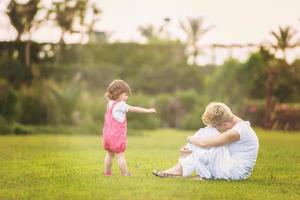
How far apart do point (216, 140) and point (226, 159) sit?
290 millimetres

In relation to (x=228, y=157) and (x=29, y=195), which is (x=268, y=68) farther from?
(x=29, y=195)

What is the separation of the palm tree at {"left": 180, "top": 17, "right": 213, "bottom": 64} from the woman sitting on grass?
27.9 metres

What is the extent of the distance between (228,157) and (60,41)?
83.7 feet

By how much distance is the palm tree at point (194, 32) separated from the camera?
37.9 meters

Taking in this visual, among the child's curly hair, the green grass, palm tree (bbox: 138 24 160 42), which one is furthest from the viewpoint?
palm tree (bbox: 138 24 160 42)

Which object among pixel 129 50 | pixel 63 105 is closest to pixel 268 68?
pixel 63 105

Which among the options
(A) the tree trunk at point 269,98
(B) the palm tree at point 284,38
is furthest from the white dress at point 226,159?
(B) the palm tree at point 284,38

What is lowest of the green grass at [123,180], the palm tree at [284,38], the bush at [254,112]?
the bush at [254,112]

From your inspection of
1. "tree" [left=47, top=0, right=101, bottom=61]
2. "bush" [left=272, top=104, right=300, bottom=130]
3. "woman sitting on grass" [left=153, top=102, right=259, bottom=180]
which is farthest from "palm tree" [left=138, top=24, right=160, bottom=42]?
"woman sitting on grass" [left=153, top=102, right=259, bottom=180]

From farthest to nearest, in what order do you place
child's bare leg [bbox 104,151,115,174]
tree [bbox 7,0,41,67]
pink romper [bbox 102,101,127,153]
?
1. tree [bbox 7,0,41,67]
2. child's bare leg [bbox 104,151,115,174]
3. pink romper [bbox 102,101,127,153]

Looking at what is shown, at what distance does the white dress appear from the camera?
8867mm

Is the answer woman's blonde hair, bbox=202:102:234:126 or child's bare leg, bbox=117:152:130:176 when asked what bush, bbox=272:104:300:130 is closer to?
woman's blonde hair, bbox=202:102:234:126

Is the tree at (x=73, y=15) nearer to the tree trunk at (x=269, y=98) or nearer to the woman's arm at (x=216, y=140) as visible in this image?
the tree trunk at (x=269, y=98)

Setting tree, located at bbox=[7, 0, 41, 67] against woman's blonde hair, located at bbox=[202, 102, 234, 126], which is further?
tree, located at bbox=[7, 0, 41, 67]
